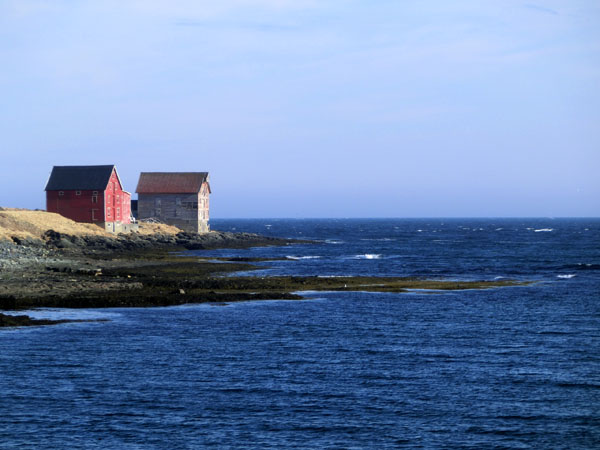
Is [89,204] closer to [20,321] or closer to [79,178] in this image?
[79,178]

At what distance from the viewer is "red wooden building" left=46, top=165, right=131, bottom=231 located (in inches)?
3556

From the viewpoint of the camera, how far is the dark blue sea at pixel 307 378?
17453mm

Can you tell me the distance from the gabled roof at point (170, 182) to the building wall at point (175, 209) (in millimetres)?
766

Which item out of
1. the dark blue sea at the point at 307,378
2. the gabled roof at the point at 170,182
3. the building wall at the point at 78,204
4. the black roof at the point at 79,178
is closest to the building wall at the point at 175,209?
the gabled roof at the point at 170,182

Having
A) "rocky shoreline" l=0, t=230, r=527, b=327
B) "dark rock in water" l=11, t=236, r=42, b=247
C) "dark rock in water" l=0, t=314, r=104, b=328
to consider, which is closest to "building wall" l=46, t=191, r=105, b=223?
"rocky shoreline" l=0, t=230, r=527, b=327

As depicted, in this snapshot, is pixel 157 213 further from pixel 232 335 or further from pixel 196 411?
pixel 196 411

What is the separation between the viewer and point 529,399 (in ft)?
67.5

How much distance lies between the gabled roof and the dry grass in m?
21.8

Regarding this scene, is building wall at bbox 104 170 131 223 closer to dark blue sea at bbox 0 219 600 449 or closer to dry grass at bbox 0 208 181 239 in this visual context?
dry grass at bbox 0 208 181 239

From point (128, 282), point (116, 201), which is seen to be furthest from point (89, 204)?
point (128, 282)

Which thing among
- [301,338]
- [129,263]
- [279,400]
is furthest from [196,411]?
[129,263]

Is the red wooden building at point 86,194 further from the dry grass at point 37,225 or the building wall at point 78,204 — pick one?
the dry grass at point 37,225

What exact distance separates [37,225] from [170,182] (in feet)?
107

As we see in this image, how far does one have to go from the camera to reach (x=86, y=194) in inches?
3578
